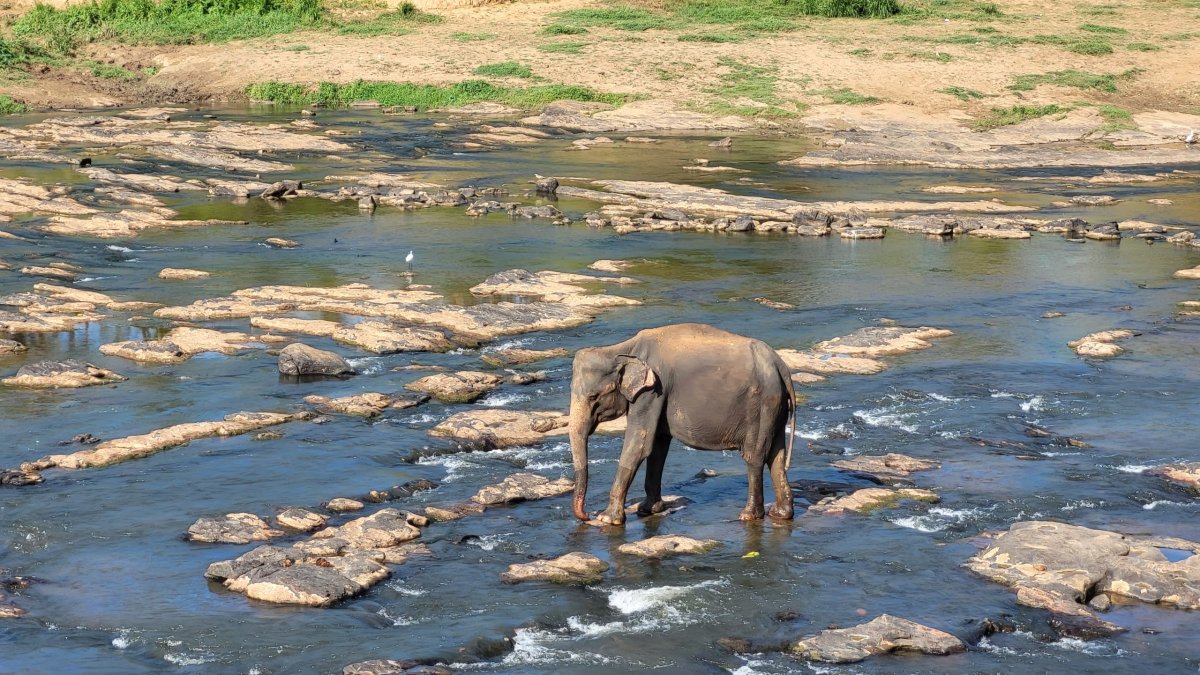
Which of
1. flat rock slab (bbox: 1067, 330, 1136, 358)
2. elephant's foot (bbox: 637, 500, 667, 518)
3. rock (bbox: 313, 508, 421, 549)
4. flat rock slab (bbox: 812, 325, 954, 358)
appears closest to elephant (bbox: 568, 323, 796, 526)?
elephant's foot (bbox: 637, 500, 667, 518)

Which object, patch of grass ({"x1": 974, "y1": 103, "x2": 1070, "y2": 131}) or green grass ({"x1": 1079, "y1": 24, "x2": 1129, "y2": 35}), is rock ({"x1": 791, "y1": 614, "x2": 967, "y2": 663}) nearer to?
patch of grass ({"x1": 974, "y1": 103, "x2": 1070, "y2": 131})

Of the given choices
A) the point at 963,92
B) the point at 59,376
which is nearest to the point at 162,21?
the point at 963,92

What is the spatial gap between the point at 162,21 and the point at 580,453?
48528 millimetres

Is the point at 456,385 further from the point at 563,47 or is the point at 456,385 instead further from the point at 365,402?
the point at 563,47

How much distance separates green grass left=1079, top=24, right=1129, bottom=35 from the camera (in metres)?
50.1

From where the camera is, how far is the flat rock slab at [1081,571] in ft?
33.6

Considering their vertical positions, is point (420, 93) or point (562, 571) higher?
point (420, 93)

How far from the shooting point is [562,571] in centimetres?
1084

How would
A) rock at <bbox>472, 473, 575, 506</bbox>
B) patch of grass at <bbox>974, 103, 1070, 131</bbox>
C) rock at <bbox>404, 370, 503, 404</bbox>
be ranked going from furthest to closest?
patch of grass at <bbox>974, 103, 1070, 131</bbox>
rock at <bbox>404, 370, 503, 404</bbox>
rock at <bbox>472, 473, 575, 506</bbox>

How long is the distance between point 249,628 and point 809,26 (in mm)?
44874

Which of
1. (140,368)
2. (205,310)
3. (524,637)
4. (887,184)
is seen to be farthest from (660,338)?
(887,184)

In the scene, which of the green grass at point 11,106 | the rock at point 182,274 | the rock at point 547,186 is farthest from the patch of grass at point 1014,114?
the green grass at point 11,106

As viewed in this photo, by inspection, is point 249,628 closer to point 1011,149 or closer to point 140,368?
point 140,368

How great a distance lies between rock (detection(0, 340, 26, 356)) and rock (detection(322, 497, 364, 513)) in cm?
707
